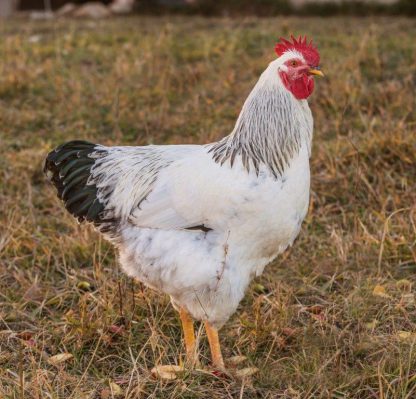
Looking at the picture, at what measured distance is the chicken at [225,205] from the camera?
356 cm

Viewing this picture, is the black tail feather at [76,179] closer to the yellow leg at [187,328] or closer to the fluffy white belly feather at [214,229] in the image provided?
the fluffy white belly feather at [214,229]

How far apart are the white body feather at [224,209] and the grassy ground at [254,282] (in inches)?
16.4

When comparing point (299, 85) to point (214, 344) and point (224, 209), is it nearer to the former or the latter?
point (224, 209)

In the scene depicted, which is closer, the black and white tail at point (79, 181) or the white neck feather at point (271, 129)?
the white neck feather at point (271, 129)

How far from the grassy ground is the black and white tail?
585 mm

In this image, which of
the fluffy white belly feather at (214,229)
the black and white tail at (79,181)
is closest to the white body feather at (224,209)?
the fluffy white belly feather at (214,229)

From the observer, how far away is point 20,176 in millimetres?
6016

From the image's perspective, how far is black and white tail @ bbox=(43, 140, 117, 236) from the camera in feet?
12.9

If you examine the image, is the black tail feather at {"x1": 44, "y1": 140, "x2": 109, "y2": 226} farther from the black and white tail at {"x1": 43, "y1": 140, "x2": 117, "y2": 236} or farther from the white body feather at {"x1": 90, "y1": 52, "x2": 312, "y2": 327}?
the white body feather at {"x1": 90, "y1": 52, "x2": 312, "y2": 327}

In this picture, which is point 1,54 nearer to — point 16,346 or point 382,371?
point 16,346

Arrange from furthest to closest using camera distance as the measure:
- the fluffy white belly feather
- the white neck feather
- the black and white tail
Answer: the black and white tail, the white neck feather, the fluffy white belly feather

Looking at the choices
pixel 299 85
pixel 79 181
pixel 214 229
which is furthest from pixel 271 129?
pixel 79 181

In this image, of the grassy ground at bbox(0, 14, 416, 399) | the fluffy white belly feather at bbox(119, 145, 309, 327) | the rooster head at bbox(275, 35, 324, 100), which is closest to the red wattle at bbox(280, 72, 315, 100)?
the rooster head at bbox(275, 35, 324, 100)

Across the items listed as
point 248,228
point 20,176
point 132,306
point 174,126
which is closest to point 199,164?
point 248,228
